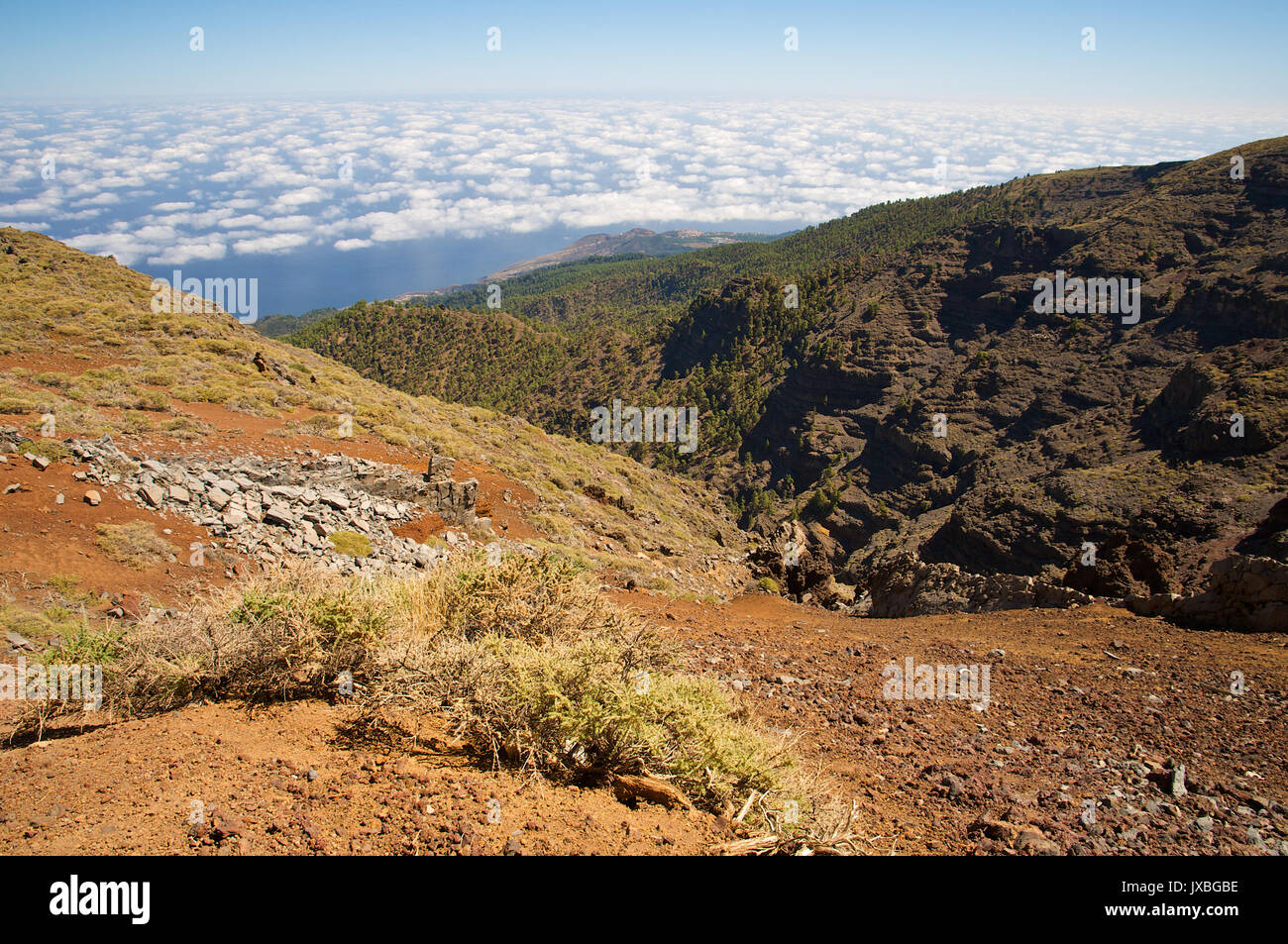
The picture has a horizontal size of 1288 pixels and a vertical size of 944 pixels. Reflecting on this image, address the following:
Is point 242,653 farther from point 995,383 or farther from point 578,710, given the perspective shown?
point 995,383

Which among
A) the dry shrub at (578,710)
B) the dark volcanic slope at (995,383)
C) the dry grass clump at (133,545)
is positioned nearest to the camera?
the dry shrub at (578,710)

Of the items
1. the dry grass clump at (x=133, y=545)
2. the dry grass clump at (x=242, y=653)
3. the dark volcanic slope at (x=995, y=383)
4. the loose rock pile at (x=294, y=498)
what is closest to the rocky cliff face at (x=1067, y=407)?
the dark volcanic slope at (x=995, y=383)

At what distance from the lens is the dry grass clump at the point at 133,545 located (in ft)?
26.2

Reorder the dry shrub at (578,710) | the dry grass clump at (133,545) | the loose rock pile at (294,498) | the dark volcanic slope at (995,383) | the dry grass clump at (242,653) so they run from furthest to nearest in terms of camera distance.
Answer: the dark volcanic slope at (995,383) → the loose rock pile at (294,498) → the dry grass clump at (133,545) → the dry grass clump at (242,653) → the dry shrub at (578,710)

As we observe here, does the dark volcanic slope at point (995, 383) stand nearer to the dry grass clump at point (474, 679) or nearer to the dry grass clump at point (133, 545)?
the dry grass clump at point (474, 679)

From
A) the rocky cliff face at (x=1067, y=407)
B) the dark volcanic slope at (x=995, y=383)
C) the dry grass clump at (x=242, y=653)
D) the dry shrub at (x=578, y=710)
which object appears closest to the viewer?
the dry shrub at (x=578, y=710)

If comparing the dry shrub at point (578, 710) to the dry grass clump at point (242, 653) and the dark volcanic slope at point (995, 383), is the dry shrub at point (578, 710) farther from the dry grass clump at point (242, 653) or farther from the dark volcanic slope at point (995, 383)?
the dark volcanic slope at point (995, 383)

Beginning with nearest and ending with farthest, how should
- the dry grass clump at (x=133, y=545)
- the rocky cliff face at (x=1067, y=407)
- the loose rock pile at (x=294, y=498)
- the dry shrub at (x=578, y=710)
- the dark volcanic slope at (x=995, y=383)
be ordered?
the dry shrub at (x=578, y=710) < the dry grass clump at (x=133, y=545) < the loose rock pile at (x=294, y=498) < the rocky cliff face at (x=1067, y=407) < the dark volcanic slope at (x=995, y=383)

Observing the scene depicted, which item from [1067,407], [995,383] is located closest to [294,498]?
[1067,407]

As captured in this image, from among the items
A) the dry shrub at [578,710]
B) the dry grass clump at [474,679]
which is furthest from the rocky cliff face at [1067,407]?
the dry grass clump at [474,679]

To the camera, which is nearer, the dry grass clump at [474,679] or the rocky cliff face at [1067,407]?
the dry grass clump at [474,679]

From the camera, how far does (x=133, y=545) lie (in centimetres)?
816

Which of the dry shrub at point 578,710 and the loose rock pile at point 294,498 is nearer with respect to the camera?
the dry shrub at point 578,710

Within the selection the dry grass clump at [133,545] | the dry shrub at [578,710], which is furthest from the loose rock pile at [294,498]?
the dry shrub at [578,710]
